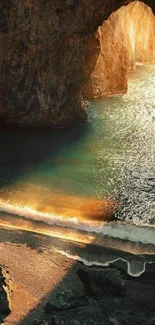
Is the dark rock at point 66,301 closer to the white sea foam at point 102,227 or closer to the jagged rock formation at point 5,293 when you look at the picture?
the jagged rock formation at point 5,293

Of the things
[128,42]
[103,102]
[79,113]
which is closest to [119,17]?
[128,42]

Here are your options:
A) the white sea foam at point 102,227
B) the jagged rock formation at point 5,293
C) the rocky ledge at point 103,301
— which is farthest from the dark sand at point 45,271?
the white sea foam at point 102,227

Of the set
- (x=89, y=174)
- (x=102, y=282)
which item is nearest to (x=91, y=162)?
→ (x=89, y=174)

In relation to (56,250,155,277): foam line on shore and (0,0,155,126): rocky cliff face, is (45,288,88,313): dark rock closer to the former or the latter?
(56,250,155,277): foam line on shore

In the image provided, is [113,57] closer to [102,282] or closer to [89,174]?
[89,174]

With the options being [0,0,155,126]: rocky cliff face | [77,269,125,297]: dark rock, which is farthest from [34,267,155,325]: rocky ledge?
[0,0,155,126]: rocky cliff face

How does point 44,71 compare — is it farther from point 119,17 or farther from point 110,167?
point 119,17
